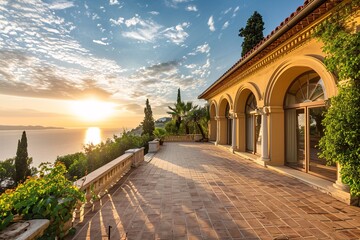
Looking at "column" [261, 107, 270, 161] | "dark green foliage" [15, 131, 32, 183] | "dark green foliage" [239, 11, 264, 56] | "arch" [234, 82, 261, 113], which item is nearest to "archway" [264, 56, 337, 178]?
"column" [261, 107, 270, 161]

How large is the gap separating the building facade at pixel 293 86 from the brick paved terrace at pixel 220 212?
167cm

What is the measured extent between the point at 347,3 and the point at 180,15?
27.3 ft

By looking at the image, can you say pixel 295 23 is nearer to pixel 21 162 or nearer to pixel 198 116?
pixel 198 116

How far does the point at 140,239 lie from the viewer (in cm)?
331

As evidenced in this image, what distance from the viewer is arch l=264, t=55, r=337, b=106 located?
5738mm

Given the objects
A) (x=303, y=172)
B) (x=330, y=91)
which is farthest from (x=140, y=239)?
(x=303, y=172)

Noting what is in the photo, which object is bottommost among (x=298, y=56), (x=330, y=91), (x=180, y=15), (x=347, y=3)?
(x=330, y=91)

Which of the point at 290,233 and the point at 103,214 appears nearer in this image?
the point at 290,233

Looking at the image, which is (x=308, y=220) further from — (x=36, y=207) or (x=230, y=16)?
(x=230, y=16)

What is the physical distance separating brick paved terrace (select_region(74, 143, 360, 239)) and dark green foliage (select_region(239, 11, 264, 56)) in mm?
16494

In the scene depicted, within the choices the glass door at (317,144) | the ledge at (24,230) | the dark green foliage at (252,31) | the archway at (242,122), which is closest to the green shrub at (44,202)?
the ledge at (24,230)

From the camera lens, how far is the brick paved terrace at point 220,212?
3541 mm

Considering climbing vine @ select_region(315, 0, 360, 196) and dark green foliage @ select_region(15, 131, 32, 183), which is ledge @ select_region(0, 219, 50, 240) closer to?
climbing vine @ select_region(315, 0, 360, 196)

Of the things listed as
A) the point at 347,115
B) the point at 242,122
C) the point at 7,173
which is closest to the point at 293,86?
the point at 347,115
